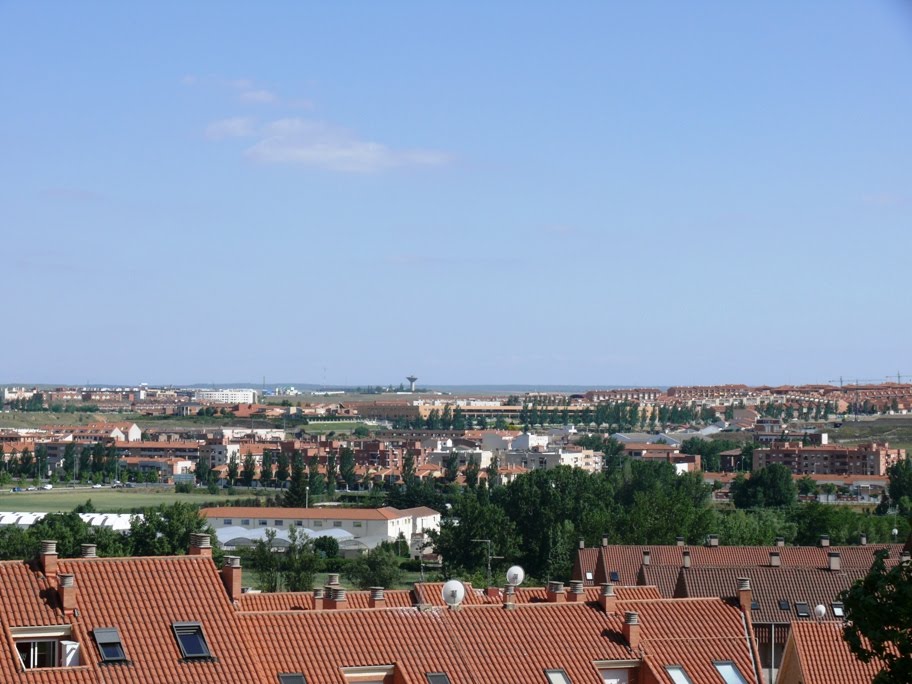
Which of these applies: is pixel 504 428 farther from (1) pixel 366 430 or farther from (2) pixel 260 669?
(2) pixel 260 669

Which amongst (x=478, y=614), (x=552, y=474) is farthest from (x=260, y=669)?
(x=552, y=474)

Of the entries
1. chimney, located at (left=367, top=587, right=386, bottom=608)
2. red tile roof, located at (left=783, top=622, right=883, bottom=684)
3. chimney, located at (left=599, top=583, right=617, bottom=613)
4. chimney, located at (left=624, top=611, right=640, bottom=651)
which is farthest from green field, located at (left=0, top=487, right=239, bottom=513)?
chimney, located at (left=624, top=611, right=640, bottom=651)

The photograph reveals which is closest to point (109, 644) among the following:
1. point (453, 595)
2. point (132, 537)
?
point (453, 595)

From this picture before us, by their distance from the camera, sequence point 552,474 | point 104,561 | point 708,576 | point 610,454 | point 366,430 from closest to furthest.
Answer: point 104,561 → point 708,576 → point 552,474 → point 610,454 → point 366,430

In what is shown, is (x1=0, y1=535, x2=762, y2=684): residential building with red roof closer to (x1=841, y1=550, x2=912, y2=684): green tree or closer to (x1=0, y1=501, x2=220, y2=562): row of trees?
(x1=841, y1=550, x2=912, y2=684): green tree

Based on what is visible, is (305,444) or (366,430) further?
(366,430)

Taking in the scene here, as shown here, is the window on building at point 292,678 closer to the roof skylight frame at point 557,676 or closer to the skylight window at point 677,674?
A: the roof skylight frame at point 557,676
